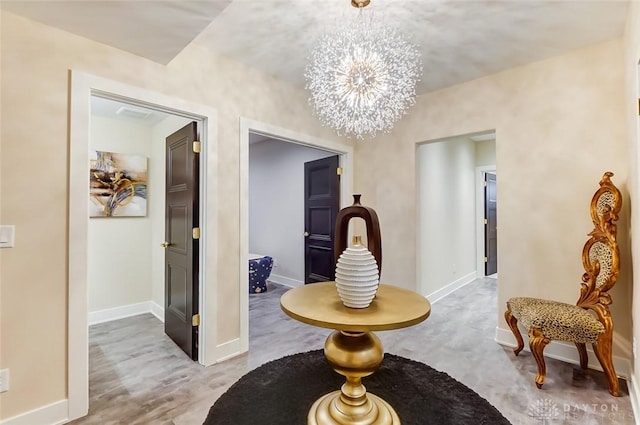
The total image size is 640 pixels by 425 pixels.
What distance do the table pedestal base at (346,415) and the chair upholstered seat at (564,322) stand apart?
4.61 feet

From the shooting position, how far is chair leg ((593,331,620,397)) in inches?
82.9

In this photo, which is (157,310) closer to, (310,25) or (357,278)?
(357,278)

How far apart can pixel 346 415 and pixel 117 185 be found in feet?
12.0

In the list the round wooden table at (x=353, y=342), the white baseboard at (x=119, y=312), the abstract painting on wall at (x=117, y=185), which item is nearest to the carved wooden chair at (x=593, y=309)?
the round wooden table at (x=353, y=342)

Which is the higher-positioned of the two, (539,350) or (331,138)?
(331,138)

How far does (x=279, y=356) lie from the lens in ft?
8.74

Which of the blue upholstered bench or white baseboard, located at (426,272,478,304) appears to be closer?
white baseboard, located at (426,272,478,304)

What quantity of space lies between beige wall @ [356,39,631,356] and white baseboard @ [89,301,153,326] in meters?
4.18

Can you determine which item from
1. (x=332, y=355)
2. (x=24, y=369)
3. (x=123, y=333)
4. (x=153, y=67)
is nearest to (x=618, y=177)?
(x=332, y=355)

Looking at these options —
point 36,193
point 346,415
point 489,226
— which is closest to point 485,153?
point 489,226

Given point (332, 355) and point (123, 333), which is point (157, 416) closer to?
point (332, 355)

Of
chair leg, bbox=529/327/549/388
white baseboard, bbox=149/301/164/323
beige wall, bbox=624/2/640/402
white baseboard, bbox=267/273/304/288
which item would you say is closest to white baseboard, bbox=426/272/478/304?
chair leg, bbox=529/327/549/388

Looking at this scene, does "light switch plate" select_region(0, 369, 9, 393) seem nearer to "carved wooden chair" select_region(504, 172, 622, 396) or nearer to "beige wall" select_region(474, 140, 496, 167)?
"carved wooden chair" select_region(504, 172, 622, 396)

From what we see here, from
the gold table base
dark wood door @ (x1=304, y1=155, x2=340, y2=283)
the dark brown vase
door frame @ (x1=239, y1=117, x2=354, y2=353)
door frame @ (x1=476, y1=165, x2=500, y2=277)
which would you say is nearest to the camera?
the gold table base
